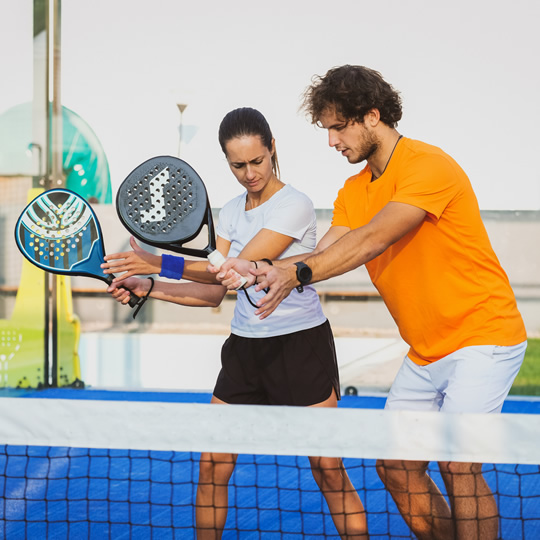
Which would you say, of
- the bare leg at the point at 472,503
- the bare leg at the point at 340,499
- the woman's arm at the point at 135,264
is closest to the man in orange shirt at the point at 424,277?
the bare leg at the point at 472,503

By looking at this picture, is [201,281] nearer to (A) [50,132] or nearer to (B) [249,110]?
(B) [249,110]

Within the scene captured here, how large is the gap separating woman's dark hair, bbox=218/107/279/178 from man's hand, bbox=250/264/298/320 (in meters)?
0.54

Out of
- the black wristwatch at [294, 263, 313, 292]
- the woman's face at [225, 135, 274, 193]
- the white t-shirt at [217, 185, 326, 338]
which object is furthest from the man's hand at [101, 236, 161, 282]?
the black wristwatch at [294, 263, 313, 292]

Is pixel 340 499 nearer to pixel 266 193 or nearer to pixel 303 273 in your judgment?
pixel 303 273

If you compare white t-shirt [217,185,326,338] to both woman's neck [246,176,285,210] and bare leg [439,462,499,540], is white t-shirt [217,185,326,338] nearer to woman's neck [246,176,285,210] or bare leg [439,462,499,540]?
woman's neck [246,176,285,210]

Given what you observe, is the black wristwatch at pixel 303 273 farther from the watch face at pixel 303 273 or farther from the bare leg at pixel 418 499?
the bare leg at pixel 418 499

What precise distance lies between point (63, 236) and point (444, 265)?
3.82 feet

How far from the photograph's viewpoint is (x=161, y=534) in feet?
8.38

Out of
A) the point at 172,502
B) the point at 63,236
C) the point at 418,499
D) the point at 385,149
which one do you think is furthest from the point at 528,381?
the point at 63,236

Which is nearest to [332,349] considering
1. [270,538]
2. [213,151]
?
[270,538]

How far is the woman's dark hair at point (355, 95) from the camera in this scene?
74.7 inches

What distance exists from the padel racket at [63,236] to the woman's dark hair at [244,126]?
487 mm

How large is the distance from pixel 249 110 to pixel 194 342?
185 inches

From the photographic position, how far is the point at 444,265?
6.03ft
